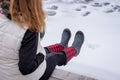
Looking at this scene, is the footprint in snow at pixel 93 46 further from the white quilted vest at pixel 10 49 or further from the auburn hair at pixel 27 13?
the auburn hair at pixel 27 13

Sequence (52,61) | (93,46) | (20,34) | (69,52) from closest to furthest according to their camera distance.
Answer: (20,34) < (52,61) < (69,52) < (93,46)

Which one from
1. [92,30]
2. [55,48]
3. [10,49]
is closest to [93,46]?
[92,30]

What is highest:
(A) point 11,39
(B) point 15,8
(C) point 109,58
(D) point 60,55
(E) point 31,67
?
(B) point 15,8

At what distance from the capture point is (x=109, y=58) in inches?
91.6

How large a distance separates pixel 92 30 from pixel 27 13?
1720mm

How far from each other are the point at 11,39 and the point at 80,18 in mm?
1929

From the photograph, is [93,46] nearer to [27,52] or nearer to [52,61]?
[52,61]

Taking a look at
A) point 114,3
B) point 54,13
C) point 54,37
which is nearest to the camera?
point 54,37

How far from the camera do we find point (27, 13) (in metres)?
1.19

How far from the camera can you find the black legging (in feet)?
5.29

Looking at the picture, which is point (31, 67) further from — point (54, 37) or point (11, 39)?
point (54, 37)

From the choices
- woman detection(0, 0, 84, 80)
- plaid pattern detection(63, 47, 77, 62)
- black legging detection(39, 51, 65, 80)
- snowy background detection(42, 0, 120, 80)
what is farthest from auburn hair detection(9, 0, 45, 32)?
snowy background detection(42, 0, 120, 80)

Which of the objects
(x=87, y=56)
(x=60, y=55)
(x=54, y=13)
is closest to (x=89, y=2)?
(x=54, y=13)

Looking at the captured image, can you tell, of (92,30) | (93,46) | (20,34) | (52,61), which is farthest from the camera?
(92,30)
